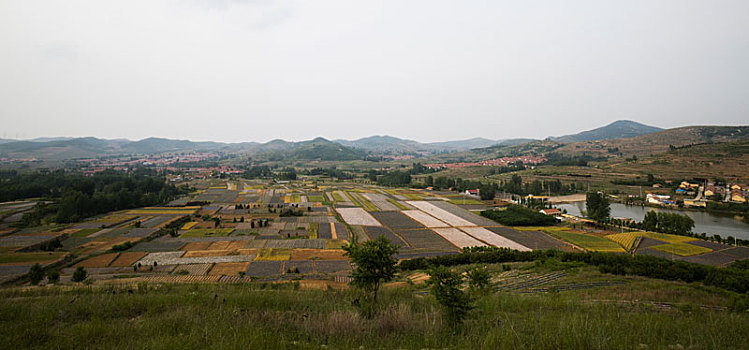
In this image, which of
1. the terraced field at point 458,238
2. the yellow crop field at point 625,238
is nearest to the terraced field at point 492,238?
the terraced field at point 458,238

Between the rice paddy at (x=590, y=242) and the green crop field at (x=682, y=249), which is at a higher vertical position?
the green crop field at (x=682, y=249)

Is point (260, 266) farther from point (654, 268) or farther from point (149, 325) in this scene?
point (654, 268)

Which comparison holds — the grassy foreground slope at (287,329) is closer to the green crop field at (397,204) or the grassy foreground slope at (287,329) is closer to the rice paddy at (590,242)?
the rice paddy at (590,242)

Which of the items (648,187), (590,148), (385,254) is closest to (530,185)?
(648,187)

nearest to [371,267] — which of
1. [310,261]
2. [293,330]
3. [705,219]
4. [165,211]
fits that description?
[293,330]

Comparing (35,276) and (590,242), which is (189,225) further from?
(590,242)
